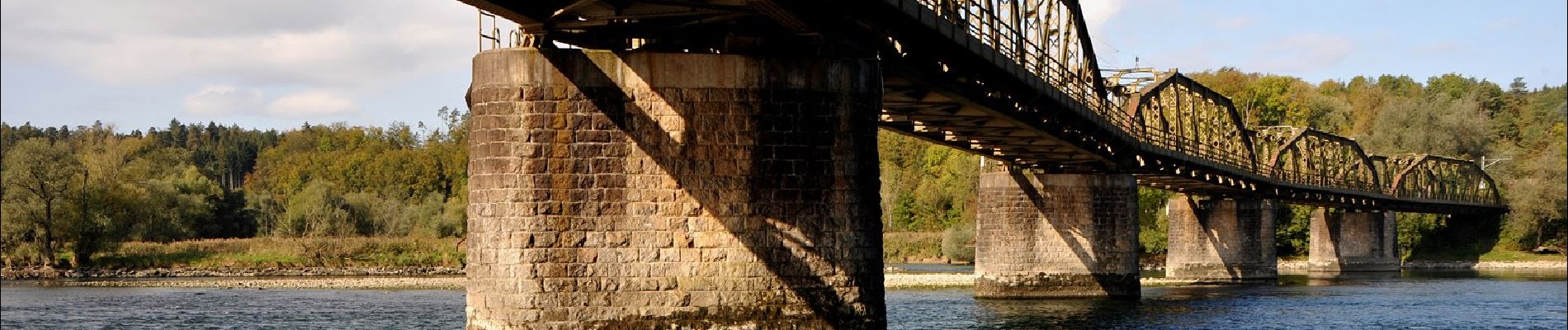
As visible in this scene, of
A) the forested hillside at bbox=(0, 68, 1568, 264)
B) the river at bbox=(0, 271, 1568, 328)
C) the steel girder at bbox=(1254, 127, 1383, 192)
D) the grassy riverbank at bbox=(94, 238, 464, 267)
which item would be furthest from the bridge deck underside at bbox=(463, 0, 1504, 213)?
the grassy riverbank at bbox=(94, 238, 464, 267)

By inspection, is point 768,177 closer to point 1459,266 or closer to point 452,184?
point 1459,266

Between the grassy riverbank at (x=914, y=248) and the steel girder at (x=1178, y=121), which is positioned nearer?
the steel girder at (x=1178, y=121)

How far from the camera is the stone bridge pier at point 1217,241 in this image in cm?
8338

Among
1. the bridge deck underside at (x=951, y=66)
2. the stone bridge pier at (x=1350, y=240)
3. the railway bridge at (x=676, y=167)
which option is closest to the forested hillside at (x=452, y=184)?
the stone bridge pier at (x=1350, y=240)

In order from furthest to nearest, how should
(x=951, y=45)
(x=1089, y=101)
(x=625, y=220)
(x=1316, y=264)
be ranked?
(x=1316, y=264)
(x=1089, y=101)
(x=951, y=45)
(x=625, y=220)

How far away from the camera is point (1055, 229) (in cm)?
5919

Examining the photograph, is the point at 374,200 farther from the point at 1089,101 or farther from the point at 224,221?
the point at 1089,101

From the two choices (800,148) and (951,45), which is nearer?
(800,148)

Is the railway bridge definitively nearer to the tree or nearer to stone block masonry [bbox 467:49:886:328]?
stone block masonry [bbox 467:49:886:328]

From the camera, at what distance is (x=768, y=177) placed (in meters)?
25.9

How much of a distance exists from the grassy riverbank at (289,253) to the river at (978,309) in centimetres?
1738

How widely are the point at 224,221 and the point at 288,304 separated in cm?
6283

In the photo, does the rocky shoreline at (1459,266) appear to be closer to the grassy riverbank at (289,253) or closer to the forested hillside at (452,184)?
the forested hillside at (452,184)

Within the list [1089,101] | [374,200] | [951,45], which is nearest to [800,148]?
[951,45]
